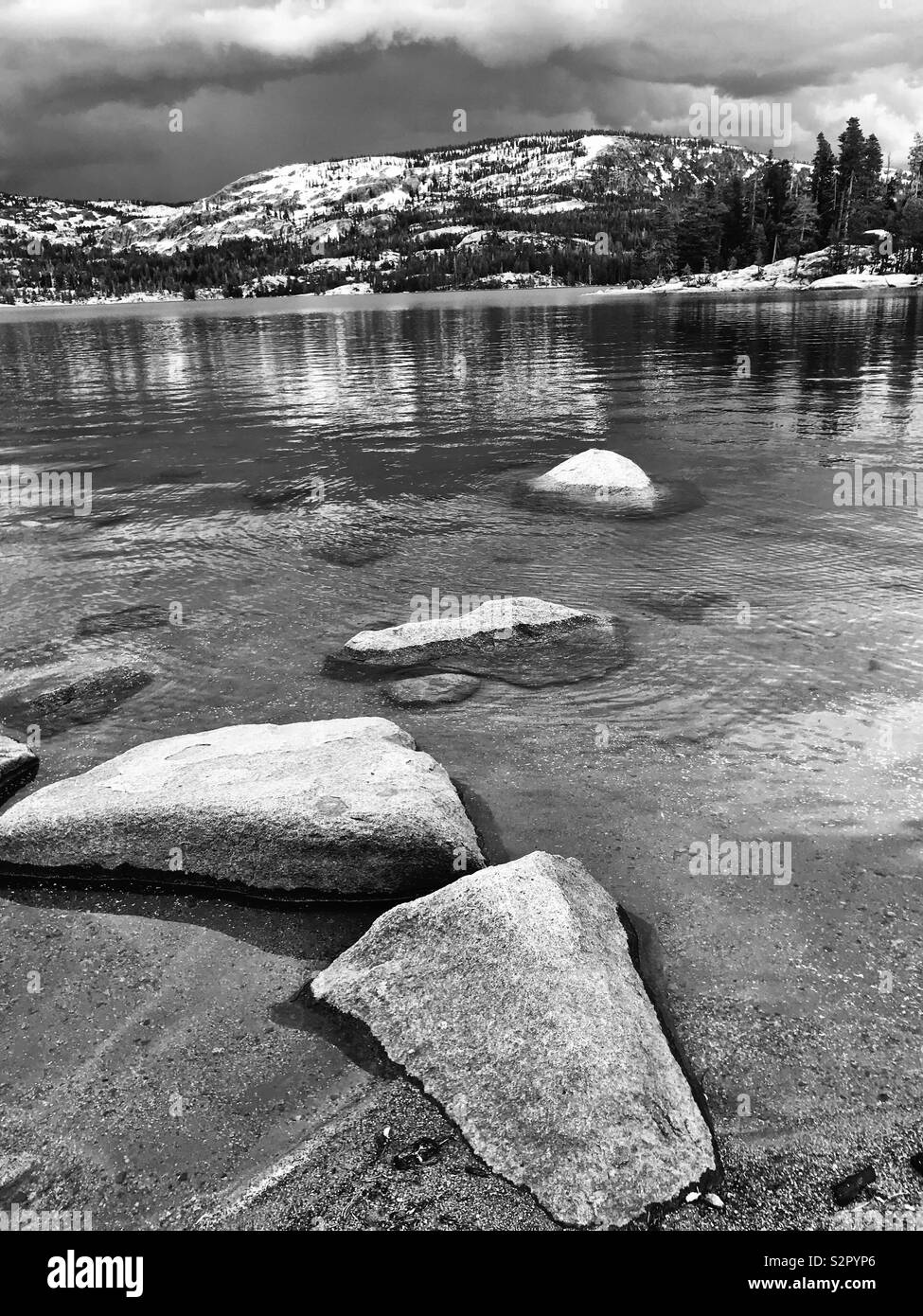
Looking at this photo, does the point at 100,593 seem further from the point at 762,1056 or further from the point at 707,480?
the point at 707,480

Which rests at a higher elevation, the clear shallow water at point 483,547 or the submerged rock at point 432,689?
the clear shallow water at point 483,547

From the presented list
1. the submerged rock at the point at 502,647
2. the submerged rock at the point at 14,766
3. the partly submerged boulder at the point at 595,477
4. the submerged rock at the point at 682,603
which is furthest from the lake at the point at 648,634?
→ the partly submerged boulder at the point at 595,477

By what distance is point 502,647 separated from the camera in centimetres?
1181

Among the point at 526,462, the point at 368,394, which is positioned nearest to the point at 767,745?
the point at 526,462

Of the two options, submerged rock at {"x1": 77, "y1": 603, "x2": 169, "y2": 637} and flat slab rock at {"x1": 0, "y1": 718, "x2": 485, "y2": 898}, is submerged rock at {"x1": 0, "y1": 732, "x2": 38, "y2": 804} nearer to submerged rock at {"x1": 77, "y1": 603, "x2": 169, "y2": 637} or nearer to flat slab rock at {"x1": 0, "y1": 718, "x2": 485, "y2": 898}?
flat slab rock at {"x1": 0, "y1": 718, "x2": 485, "y2": 898}

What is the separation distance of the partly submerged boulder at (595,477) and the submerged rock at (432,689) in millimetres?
11111

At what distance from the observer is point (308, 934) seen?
675 centimetres

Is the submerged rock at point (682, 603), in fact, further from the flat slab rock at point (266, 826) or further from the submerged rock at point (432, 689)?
the flat slab rock at point (266, 826)

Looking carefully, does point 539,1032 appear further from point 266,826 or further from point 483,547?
point 483,547

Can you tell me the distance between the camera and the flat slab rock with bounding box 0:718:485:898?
7.03 metres

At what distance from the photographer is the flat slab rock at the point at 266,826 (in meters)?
7.03

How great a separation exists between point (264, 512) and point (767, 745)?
15.4 m

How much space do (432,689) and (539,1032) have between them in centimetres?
611

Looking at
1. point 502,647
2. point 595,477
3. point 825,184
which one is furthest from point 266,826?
point 825,184
